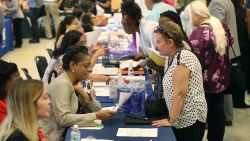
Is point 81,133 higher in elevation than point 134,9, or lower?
lower

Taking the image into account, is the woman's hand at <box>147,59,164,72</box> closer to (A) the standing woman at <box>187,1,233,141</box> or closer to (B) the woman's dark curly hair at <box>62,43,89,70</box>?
(A) the standing woman at <box>187,1,233,141</box>

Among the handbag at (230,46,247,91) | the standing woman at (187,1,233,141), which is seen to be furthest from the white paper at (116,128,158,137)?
the handbag at (230,46,247,91)

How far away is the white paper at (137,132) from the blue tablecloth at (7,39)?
743cm

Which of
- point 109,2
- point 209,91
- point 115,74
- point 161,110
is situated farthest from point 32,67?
point 161,110

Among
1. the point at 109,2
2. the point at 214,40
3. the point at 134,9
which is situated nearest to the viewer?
the point at 214,40

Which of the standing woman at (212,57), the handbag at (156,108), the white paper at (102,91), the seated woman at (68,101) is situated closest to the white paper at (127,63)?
the white paper at (102,91)

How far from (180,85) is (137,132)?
17.9 inches

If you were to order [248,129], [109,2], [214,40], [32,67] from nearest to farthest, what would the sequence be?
[214,40]
[248,129]
[32,67]
[109,2]

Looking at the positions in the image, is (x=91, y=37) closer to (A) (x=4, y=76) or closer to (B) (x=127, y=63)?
(B) (x=127, y=63)

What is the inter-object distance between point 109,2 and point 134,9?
6.27m

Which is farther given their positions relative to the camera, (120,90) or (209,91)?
(209,91)

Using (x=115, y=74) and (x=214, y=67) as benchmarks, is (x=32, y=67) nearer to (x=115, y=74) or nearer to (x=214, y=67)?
(x=115, y=74)

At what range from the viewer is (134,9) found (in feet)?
15.1

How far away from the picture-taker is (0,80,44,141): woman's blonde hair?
226cm
